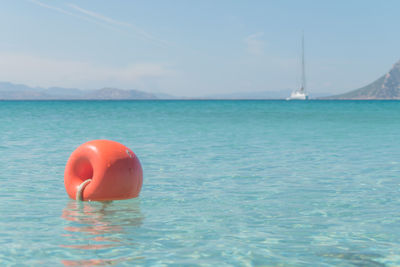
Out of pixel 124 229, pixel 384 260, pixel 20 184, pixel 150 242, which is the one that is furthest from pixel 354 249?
pixel 20 184

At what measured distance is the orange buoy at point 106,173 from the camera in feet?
24.4

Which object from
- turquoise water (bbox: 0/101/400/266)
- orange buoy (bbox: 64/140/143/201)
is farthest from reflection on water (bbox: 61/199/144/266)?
orange buoy (bbox: 64/140/143/201)

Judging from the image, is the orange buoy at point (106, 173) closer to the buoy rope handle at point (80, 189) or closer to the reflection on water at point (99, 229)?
the buoy rope handle at point (80, 189)

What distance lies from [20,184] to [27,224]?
11.0 feet

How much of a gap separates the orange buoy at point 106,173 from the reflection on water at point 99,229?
0.19 m

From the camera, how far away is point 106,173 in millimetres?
7398

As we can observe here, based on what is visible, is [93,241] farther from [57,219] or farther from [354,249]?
[354,249]

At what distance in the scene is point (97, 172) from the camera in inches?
294

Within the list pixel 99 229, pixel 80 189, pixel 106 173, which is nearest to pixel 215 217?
pixel 99 229

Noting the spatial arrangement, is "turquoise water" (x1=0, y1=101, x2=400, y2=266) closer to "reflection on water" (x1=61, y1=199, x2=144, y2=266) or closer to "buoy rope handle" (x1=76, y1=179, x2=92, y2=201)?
"reflection on water" (x1=61, y1=199, x2=144, y2=266)

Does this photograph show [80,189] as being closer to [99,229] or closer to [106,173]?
[106,173]

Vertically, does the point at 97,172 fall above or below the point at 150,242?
above

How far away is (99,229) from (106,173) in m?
1.31

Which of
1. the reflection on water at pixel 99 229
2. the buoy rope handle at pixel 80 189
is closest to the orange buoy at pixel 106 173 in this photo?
the buoy rope handle at pixel 80 189
